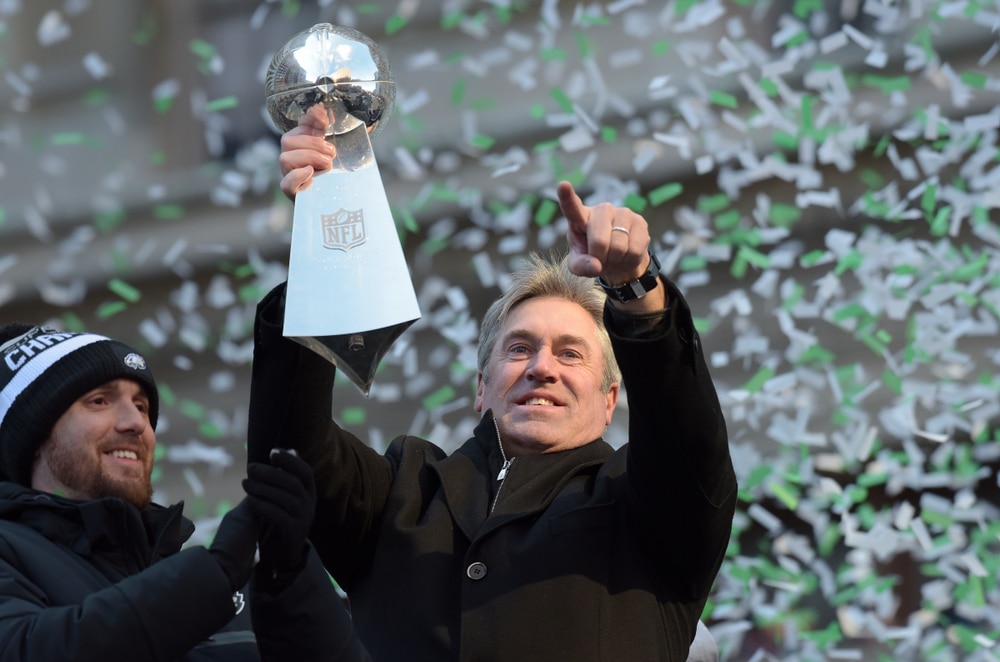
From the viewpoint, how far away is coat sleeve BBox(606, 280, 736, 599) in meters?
2.77

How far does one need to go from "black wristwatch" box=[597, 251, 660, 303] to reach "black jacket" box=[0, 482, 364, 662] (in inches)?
26.9

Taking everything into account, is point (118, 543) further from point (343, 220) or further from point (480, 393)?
point (480, 393)

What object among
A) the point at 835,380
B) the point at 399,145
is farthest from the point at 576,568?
the point at 399,145

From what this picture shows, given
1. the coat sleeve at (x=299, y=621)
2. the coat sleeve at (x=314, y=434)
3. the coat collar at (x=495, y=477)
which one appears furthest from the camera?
the coat collar at (x=495, y=477)

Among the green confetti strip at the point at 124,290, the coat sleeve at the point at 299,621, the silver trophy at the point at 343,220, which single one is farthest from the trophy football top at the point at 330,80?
the green confetti strip at the point at 124,290

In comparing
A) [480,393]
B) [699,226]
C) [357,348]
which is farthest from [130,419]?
[699,226]

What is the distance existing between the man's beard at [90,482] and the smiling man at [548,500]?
240 millimetres

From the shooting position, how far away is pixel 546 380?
10.4ft

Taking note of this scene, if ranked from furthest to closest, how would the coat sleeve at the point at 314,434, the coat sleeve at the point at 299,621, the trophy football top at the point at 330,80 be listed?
the coat sleeve at the point at 314,434 < the trophy football top at the point at 330,80 < the coat sleeve at the point at 299,621

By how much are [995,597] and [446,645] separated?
261 centimetres

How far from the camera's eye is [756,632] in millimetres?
5121

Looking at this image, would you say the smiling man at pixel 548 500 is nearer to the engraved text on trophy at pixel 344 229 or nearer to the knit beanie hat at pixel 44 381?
the engraved text on trophy at pixel 344 229

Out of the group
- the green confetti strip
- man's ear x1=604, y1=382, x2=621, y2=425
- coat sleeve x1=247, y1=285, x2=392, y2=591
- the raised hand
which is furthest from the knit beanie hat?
the green confetti strip

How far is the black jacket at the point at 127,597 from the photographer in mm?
2277
